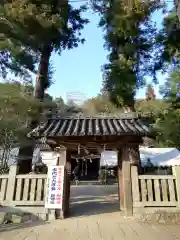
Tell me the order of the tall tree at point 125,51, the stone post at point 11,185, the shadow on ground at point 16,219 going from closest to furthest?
the shadow on ground at point 16,219
the stone post at point 11,185
the tall tree at point 125,51

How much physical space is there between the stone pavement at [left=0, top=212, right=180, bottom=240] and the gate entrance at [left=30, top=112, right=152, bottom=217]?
2.61ft

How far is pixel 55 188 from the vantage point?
23.2 ft

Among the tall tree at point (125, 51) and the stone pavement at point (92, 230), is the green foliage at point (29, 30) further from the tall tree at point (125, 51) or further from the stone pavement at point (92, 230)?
the stone pavement at point (92, 230)

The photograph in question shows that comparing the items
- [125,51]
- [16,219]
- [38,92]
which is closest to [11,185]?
[16,219]

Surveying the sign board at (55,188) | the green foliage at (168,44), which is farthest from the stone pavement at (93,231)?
the green foliage at (168,44)

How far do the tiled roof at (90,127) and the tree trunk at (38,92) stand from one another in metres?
2.33

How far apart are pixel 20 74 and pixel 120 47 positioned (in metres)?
6.43

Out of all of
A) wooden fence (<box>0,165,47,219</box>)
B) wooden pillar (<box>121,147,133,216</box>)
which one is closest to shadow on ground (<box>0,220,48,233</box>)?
wooden fence (<box>0,165,47,219</box>)

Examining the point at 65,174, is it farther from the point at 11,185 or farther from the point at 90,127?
the point at 90,127

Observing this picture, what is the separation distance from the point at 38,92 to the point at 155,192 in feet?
23.4

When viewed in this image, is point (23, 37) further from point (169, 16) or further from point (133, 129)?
point (169, 16)

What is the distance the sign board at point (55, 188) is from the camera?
22.7 feet

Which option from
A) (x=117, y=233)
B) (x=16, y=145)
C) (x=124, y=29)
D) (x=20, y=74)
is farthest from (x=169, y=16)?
(x=117, y=233)

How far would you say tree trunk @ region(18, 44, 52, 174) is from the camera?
9766mm
